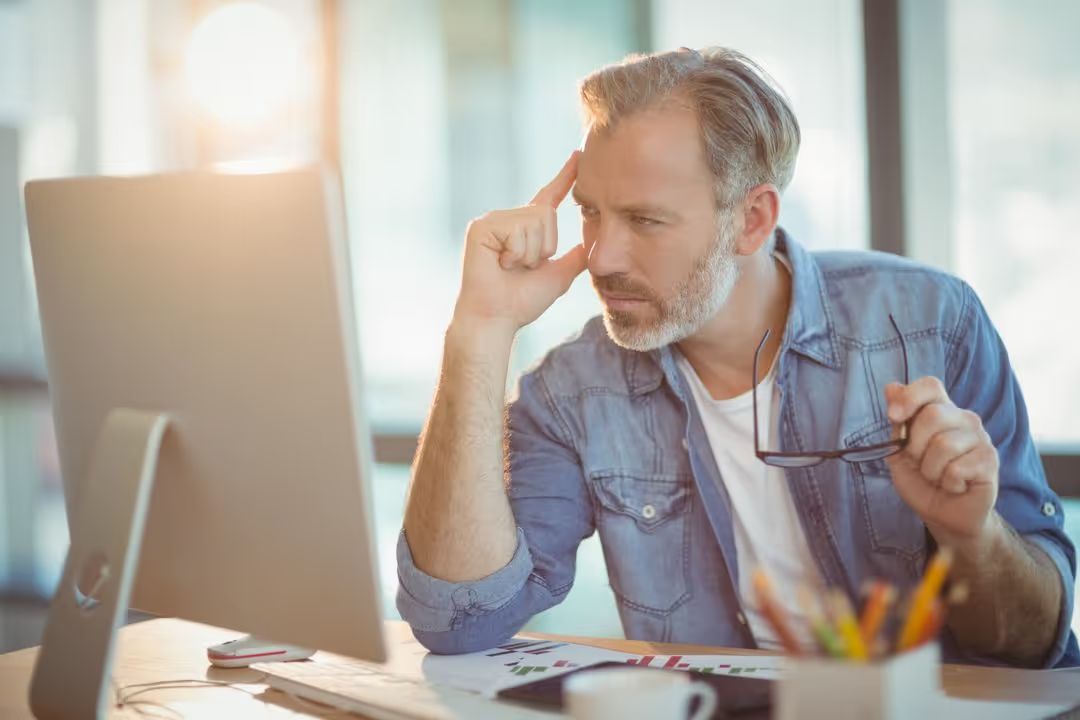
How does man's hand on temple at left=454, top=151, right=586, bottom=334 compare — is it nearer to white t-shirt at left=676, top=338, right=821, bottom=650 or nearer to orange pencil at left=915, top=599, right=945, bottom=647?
white t-shirt at left=676, top=338, right=821, bottom=650

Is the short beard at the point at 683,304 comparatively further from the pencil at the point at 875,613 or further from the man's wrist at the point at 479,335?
the pencil at the point at 875,613

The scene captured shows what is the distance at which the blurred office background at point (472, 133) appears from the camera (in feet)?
8.30

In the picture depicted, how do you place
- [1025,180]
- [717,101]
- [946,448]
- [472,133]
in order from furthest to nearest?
[472,133] < [1025,180] < [717,101] < [946,448]

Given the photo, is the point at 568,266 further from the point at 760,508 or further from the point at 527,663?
Answer: the point at 527,663

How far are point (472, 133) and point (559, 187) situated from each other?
5.86ft

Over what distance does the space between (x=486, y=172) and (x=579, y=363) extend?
1.78 meters

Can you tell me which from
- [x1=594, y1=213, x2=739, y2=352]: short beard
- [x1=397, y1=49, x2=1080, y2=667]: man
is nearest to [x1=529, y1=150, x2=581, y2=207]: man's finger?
[x1=397, y1=49, x2=1080, y2=667]: man

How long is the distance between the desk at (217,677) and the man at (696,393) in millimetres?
247

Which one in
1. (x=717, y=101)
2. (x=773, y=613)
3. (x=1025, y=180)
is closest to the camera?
(x=773, y=613)

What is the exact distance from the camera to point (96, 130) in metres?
4.04

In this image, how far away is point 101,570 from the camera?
113 centimetres

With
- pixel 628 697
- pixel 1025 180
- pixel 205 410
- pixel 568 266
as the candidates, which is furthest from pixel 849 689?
pixel 1025 180

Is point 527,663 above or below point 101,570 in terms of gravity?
below

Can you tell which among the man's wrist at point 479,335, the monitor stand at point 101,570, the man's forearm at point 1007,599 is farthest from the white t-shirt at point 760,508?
the monitor stand at point 101,570
